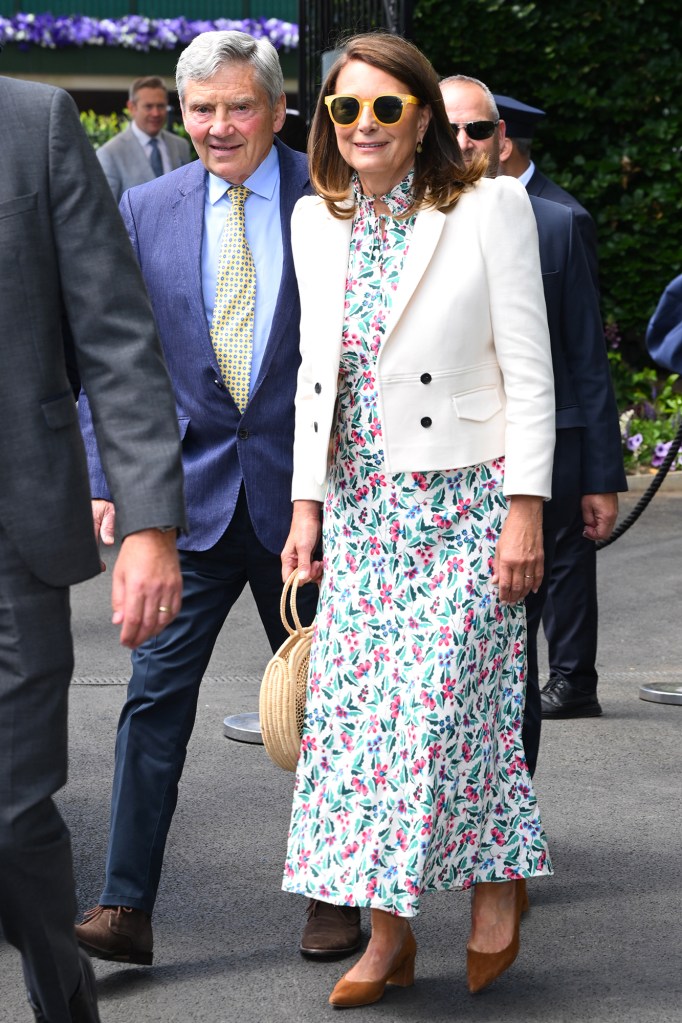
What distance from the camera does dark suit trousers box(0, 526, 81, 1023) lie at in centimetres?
270

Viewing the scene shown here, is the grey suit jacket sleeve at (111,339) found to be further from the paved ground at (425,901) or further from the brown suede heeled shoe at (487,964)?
the brown suede heeled shoe at (487,964)

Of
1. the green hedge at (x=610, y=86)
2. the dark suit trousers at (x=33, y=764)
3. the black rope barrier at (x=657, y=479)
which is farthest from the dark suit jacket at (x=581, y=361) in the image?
the green hedge at (x=610, y=86)

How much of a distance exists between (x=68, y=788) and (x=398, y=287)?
2374 millimetres

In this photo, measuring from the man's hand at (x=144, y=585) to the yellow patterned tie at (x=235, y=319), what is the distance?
126cm

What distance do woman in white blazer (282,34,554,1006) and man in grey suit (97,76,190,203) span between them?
26.3 feet

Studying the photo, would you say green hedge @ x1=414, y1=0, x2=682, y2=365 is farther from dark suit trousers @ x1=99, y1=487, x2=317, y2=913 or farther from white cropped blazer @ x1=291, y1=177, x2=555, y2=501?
white cropped blazer @ x1=291, y1=177, x2=555, y2=501

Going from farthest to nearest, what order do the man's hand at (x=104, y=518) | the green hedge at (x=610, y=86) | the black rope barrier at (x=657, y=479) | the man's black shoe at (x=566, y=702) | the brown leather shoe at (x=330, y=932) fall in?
the green hedge at (x=610, y=86) → the black rope barrier at (x=657, y=479) → the man's black shoe at (x=566, y=702) → the man's hand at (x=104, y=518) → the brown leather shoe at (x=330, y=932)

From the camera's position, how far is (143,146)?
11688mm

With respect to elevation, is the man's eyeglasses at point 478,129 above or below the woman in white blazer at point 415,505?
above

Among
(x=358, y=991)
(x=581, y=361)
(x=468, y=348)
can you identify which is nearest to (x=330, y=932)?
(x=358, y=991)

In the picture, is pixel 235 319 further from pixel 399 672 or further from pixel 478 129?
pixel 399 672

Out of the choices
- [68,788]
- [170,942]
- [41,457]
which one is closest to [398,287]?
[41,457]

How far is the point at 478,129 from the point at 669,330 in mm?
1017

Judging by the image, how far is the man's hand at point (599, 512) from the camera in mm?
4117
